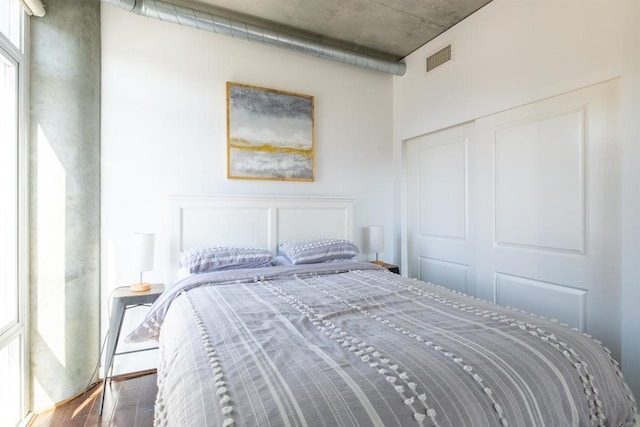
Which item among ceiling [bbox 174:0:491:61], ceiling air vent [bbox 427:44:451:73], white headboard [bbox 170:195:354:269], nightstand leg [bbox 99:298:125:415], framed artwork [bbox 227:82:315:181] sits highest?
ceiling [bbox 174:0:491:61]

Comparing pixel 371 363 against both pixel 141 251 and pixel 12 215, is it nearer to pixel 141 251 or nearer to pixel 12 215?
pixel 141 251

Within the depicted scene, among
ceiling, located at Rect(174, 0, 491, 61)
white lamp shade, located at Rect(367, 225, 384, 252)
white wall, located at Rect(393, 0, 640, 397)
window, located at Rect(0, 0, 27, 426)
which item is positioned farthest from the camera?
white lamp shade, located at Rect(367, 225, 384, 252)

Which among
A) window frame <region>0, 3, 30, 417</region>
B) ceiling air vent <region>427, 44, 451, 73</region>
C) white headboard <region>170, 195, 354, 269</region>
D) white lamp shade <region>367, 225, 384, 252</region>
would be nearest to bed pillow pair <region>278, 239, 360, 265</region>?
white headboard <region>170, 195, 354, 269</region>

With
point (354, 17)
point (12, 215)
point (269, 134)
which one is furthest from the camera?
point (269, 134)

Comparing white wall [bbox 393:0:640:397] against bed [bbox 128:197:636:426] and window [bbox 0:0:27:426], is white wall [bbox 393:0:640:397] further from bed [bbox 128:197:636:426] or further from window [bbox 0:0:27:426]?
window [bbox 0:0:27:426]

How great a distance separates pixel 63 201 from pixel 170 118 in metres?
1.00

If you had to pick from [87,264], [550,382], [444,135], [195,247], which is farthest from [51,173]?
[444,135]

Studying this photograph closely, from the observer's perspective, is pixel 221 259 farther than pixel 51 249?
Yes

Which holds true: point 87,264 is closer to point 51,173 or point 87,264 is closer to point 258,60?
point 51,173

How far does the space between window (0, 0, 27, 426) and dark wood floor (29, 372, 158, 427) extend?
21cm

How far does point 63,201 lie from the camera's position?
7.58 feet

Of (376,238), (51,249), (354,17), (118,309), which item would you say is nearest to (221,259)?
(118,309)

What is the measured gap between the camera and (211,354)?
3.63 feet

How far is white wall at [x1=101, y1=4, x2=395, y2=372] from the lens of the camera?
103 inches
